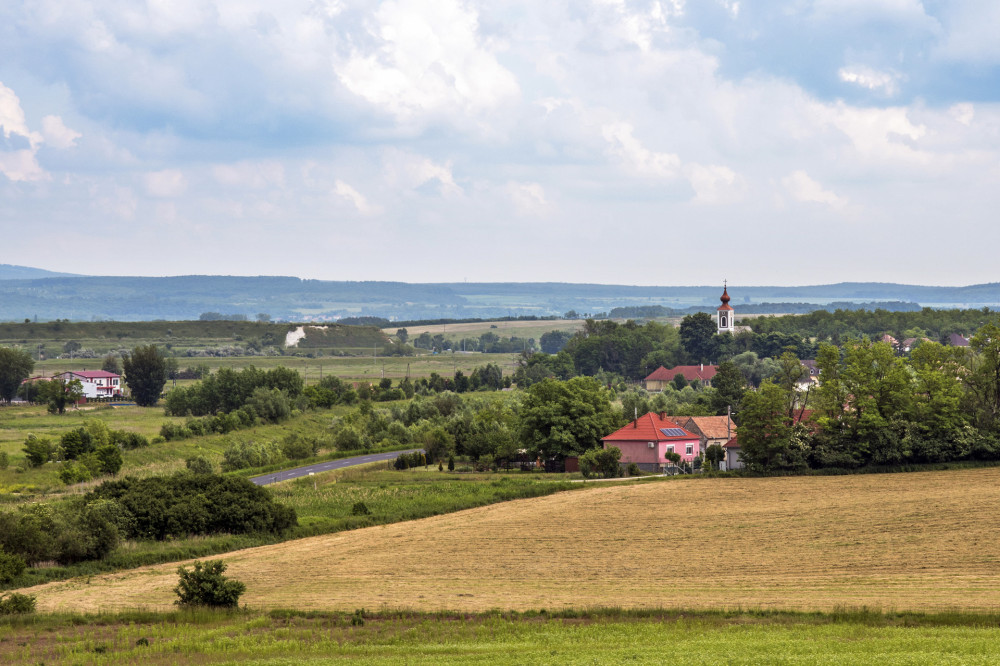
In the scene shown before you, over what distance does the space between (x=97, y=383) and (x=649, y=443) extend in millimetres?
90872

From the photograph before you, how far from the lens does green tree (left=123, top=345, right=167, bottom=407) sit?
124 m

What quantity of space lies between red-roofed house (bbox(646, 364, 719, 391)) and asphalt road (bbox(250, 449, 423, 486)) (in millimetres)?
72443

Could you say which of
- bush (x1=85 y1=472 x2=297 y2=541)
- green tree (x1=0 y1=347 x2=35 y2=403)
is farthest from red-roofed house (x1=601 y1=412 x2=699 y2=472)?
green tree (x1=0 y1=347 x2=35 y2=403)

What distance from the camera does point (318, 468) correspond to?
7244 centimetres

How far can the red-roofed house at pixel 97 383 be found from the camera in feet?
450

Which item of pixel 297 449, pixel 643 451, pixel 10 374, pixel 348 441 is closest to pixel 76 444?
pixel 297 449

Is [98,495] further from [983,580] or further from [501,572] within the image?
[983,580]

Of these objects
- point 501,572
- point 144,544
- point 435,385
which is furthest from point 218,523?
point 435,385

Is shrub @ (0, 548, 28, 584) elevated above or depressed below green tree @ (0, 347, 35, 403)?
above

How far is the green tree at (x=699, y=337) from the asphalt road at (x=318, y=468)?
302 ft

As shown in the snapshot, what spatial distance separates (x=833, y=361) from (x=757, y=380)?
240 feet

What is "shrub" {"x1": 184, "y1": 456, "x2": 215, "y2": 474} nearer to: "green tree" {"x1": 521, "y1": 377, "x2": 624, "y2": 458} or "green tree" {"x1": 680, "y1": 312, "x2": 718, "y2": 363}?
"green tree" {"x1": 521, "y1": 377, "x2": 624, "y2": 458}

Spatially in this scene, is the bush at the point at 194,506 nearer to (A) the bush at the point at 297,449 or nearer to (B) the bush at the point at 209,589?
(B) the bush at the point at 209,589

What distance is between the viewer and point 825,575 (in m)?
33.9
